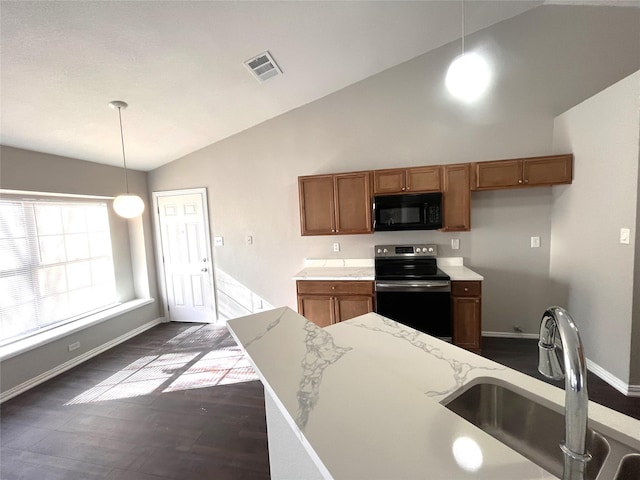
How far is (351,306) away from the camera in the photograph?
320cm

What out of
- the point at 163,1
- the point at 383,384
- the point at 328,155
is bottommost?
the point at 383,384

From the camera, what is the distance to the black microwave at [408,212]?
309 centimetres

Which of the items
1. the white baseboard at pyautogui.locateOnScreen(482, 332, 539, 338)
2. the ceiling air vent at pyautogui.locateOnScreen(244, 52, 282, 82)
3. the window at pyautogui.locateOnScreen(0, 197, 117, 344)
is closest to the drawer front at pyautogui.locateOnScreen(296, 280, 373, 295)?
the white baseboard at pyautogui.locateOnScreen(482, 332, 539, 338)

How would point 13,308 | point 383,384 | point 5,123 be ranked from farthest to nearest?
point 13,308, point 5,123, point 383,384

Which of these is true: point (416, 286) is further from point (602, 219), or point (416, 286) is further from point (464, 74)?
point (464, 74)

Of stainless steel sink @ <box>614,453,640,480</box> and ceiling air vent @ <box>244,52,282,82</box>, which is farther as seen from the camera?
ceiling air vent @ <box>244,52,282,82</box>

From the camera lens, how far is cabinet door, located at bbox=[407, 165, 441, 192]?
10.2ft

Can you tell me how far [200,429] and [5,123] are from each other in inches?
120

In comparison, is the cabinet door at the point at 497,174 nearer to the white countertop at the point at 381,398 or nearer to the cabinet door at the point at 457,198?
the cabinet door at the point at 457,198

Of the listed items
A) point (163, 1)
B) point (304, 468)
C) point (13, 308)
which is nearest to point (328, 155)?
point (163, 1)

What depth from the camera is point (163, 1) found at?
69.2 inches

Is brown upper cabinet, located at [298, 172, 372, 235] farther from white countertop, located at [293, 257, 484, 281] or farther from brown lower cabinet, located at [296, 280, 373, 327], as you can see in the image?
brown lower cabinet, located at [296, 280, 373, 327]

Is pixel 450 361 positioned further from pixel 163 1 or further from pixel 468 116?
pixel 468 116

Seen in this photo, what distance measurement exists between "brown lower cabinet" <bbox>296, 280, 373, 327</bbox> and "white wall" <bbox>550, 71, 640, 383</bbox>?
6.62ft
